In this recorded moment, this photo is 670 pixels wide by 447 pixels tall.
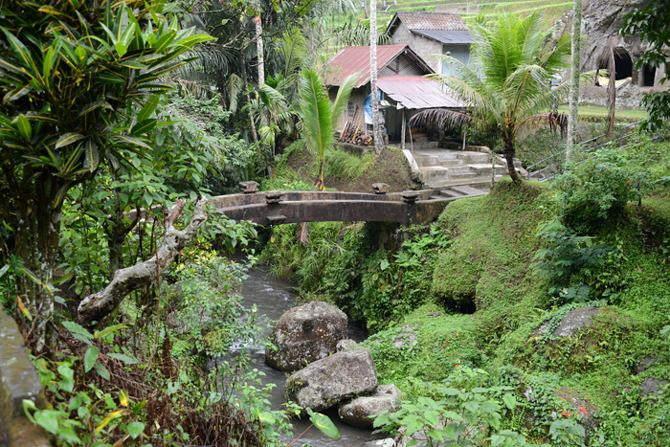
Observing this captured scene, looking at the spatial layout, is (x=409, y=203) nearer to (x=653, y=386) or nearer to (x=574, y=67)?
(x=574, y=67)

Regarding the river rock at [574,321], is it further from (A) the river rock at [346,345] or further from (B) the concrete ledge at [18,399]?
(B) the concrete ledge at [18,399]

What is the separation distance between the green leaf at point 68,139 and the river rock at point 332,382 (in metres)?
6.48

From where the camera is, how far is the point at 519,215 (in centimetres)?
974

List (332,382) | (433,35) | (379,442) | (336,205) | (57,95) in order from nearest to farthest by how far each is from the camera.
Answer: (57,95) → (379,442) → (332,382) → (336,205) → (433,35)

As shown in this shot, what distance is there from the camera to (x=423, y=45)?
69.6 ft

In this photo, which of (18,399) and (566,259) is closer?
(18,399)

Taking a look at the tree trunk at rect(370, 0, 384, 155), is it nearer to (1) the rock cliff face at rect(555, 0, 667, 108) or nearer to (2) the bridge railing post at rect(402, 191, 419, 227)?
(2) the bridge railing post at rect(402, 191, 419, 227)

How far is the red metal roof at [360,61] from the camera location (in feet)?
58.4

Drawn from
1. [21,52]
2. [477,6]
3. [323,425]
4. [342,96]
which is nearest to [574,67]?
[342,96]

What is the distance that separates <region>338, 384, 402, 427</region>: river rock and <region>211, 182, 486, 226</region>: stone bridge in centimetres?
402

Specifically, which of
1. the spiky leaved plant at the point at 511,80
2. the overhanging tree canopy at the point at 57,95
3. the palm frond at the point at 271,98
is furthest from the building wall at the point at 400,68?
the overhanging tree canopy at the point at 57,95

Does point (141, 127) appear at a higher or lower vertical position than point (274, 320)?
higher

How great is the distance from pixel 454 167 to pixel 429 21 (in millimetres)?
9600

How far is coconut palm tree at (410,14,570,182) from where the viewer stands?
355 inches
